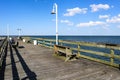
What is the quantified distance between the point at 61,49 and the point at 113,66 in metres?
4.07

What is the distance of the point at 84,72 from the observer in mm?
7633

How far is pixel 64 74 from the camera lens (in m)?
7.33

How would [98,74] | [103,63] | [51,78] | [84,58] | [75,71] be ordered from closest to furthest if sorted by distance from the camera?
[51,78], [98,74], [75,71], [103,63], [84,58]

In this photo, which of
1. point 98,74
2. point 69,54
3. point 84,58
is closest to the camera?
point 98,74

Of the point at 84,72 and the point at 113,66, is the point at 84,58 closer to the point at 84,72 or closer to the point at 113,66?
the point at 113,66

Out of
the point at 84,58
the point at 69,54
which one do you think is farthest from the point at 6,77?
the point at 84,58

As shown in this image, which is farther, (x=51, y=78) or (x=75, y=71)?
(x=75, y=71)

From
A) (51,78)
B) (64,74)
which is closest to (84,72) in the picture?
(64,74)

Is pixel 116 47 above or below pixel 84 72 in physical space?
above

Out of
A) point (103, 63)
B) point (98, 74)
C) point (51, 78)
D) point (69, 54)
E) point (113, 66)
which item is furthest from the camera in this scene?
point (69, 54)

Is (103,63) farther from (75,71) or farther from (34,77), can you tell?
(34,77)

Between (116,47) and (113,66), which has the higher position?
(116,47)

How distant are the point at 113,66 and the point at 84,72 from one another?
194cm

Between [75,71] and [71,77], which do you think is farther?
[75,71]
